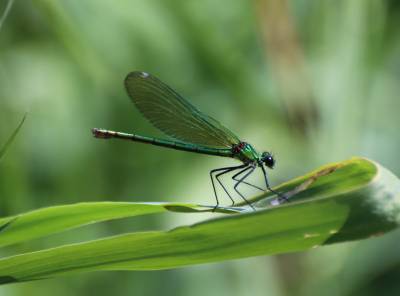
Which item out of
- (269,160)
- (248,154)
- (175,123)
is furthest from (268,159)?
(175,123)

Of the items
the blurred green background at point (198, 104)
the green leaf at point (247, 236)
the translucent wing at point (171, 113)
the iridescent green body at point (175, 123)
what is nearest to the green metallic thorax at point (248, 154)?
the iridescent green body at point (175, 123)

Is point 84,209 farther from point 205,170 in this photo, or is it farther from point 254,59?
point 254,59

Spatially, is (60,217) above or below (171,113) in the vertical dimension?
below

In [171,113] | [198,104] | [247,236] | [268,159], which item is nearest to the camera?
[247,236]

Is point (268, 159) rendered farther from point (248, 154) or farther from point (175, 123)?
point (175, 123)

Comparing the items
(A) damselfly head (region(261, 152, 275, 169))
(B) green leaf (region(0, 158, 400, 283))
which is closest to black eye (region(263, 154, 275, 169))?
(A) damselfly head (region(261, 152, 275, 169))

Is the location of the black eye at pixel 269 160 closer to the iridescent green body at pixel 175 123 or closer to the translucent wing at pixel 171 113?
the iridescent green body at pixel 175 123

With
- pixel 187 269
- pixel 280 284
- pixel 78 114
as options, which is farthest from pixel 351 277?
pixel 78 114
